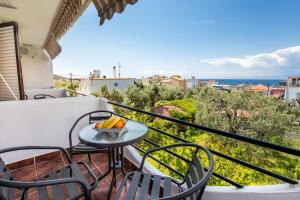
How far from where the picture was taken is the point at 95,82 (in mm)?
21578

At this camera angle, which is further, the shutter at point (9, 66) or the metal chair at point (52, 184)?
the shutter at point (9, 66)

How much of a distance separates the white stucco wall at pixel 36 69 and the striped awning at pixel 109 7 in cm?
518

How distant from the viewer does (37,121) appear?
235cm

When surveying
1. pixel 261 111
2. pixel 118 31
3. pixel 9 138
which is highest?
pixel 118 31

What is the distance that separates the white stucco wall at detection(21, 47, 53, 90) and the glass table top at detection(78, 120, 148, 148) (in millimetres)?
5393

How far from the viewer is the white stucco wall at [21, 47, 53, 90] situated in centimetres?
581

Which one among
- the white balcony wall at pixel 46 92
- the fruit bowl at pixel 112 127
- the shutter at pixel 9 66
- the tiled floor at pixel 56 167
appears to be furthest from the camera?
the white balcony wall at pixel 46 92

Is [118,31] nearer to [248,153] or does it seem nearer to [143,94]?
[143,94]

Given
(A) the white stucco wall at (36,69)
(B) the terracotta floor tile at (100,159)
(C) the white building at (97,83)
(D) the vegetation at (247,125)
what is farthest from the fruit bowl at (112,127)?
(C) the white building at (97,83)

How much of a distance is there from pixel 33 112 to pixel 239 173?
4.80 meters

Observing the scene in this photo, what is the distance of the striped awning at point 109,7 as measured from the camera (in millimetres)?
1421

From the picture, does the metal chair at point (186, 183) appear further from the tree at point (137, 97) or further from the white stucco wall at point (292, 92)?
the white stucco wall at point (292, 92)

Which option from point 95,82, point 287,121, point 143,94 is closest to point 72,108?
point 287,121

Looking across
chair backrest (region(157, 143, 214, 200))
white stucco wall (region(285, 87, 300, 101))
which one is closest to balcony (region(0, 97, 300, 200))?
chair backrest (region(157, 143, 214, 200))
